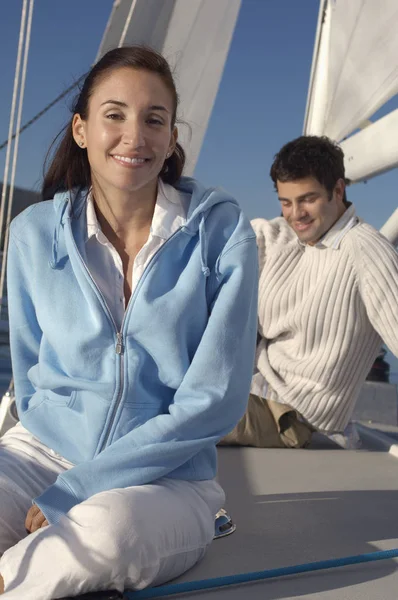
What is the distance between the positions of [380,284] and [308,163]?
1.33 feet

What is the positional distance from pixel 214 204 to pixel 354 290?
0.86 meters

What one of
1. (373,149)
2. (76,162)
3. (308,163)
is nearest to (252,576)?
(76,162)

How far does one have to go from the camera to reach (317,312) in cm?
232

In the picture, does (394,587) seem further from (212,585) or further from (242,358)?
(242,358)

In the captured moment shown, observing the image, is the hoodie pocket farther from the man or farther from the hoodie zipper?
the man

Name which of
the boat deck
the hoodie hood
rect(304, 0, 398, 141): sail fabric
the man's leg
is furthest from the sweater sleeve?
rect(304, 0, 398, 141): sail fabric

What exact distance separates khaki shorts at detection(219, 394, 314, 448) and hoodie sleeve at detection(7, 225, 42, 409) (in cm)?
86

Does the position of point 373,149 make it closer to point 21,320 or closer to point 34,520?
point 21,320

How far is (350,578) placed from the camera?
132cm

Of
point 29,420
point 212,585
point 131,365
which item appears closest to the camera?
point 212,585

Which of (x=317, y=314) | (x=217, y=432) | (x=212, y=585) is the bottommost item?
(x=212, y=585)

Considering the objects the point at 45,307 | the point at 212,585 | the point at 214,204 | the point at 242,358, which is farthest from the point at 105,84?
the point at 212,585

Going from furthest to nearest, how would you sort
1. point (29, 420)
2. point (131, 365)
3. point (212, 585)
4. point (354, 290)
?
point (354, 290), point (29, 420), point (131, 365), point (212, 585)

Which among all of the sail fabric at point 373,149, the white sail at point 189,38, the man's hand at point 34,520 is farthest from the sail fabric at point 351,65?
the man's hand at point 34,520
